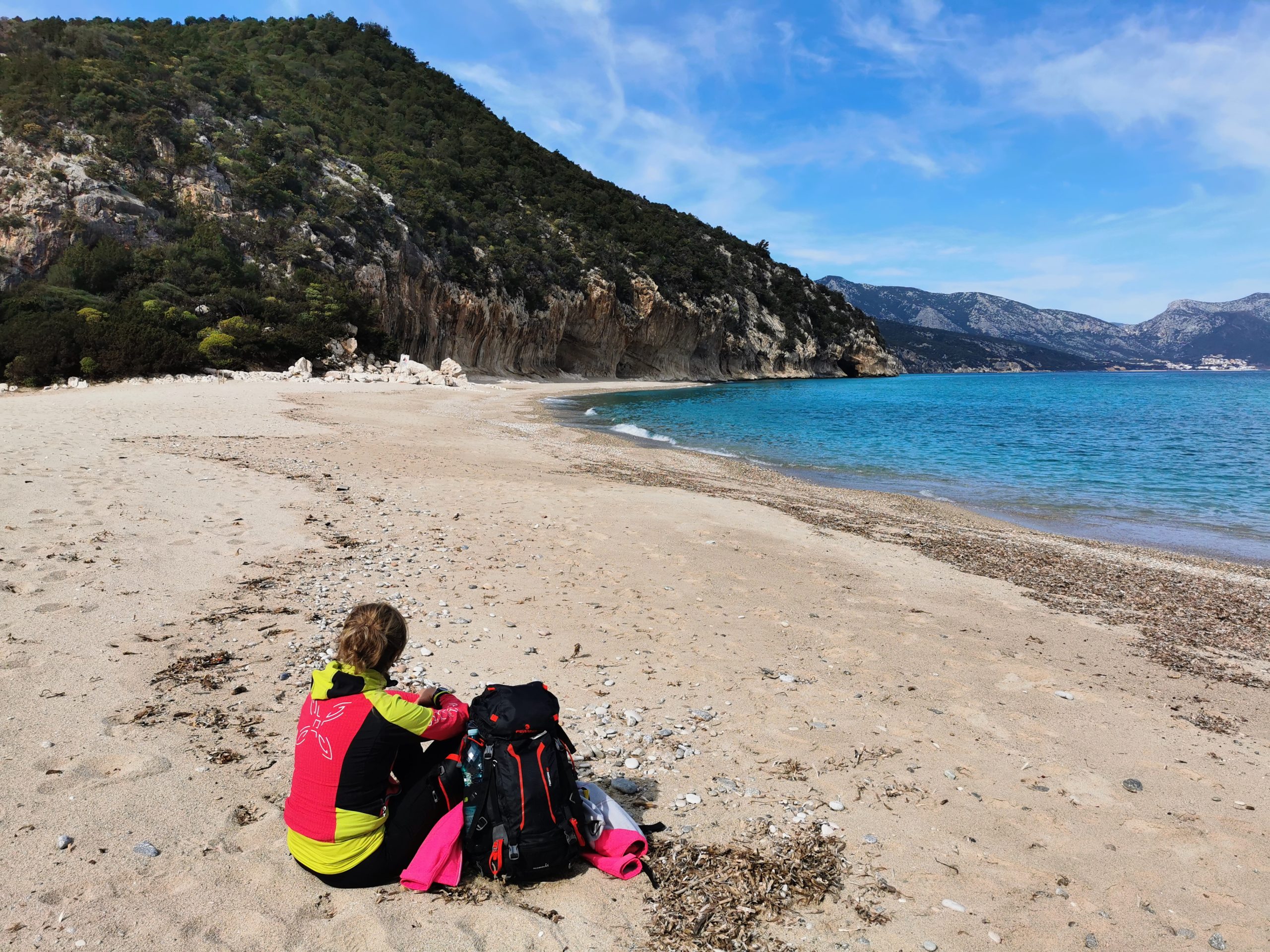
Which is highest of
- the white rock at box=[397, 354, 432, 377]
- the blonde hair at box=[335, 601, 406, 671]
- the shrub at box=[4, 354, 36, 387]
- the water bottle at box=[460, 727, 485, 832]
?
the white rock at box=[397, 354, 432, 377]

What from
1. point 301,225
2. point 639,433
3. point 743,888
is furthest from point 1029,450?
point 301,225

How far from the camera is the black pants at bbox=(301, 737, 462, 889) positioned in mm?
2908

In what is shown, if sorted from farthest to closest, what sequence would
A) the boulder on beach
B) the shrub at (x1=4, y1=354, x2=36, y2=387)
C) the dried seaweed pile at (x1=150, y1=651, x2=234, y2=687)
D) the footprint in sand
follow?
1. the boulder on beach
2. the shrub at (x1=4, y1=354, x2=36, y2=387)
3. the dried seaweed pile at (x1=150, y1=651, x2=234, y2=687)
4. the footprint in sand

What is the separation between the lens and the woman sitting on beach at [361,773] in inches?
113

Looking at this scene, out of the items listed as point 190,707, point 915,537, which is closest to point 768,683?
point 190,707

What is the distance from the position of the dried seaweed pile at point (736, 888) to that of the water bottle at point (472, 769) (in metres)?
0.92

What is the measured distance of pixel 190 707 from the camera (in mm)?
4059

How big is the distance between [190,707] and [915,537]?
395 inches

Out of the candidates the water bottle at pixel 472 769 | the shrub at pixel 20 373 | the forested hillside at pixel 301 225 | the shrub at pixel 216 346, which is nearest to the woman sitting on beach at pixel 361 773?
the water bottle at pixel 472 769

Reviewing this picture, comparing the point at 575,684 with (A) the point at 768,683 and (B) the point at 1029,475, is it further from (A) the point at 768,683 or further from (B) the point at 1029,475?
(B) the point at 1029,475

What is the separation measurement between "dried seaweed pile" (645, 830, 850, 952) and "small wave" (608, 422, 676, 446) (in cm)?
1989

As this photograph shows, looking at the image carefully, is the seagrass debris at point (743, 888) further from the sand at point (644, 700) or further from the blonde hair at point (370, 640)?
A: the blonde hair at point (370, 640)

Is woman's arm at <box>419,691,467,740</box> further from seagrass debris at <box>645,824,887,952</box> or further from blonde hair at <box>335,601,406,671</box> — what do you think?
seagrass debris at <box>645,824,887,952</box>

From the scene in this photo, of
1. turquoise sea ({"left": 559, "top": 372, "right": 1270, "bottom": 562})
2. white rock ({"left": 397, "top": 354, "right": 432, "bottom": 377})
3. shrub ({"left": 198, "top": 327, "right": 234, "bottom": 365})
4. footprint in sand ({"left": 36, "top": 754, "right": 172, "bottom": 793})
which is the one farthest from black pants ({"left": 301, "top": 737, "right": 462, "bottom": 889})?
white rock ({"left": 397, "top": 354, "right": 432, "bottom": 377})
